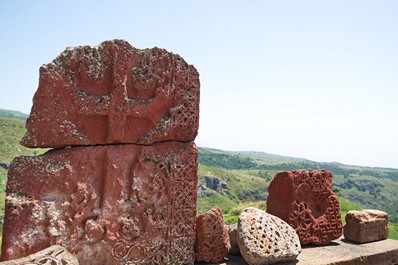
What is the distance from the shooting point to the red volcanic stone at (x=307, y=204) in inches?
187

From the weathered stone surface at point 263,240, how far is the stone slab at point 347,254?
21 centimetres

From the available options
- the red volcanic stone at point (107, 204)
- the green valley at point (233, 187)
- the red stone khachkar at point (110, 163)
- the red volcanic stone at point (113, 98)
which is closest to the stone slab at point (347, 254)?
the red volcanic stone at point (107, 204)

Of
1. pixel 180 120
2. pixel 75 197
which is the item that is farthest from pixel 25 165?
pixel 180 120

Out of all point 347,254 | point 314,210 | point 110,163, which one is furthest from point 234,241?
point 110,163

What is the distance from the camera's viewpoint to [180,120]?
3.73 metres

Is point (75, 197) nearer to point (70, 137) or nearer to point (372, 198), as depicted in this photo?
point (70, 137)

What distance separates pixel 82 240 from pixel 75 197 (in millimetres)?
380

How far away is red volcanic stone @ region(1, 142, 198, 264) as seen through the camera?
116 inches

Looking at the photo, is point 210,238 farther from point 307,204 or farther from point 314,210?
point 314,210

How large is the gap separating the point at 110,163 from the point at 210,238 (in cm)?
138

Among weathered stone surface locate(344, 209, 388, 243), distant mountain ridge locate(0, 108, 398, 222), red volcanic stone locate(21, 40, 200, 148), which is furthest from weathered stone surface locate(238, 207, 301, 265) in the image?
distant mountain ridge locate(0, 108, 398, 222)

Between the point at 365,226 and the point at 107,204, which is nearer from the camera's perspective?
the point at 107,204

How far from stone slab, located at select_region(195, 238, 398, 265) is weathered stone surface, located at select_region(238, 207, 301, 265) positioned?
21 centimetres

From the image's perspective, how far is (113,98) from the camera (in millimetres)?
3338
